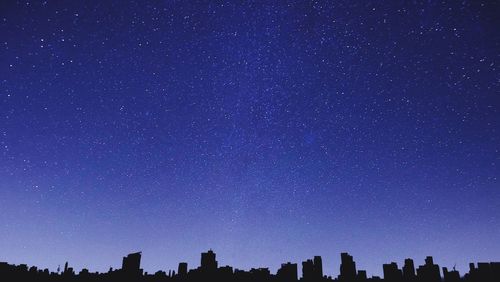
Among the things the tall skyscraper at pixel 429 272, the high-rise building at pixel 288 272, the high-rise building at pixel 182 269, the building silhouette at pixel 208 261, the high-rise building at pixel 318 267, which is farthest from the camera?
the high-rise building at pixel 182 269

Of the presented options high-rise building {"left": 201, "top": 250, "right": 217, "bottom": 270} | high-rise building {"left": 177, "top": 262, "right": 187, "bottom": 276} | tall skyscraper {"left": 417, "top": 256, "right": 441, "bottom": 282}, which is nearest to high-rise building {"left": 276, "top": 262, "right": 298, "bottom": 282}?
high-rise building {"left": 201, "top": 250, "right": 217, "bottom": 270}

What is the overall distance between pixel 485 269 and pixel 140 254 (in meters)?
18.8

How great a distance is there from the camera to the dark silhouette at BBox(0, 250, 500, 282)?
18.6 m

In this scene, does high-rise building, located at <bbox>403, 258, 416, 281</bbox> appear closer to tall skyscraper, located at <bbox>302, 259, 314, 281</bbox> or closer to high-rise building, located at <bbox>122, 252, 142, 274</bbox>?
tall skyscraper, located at <bbox>302, 259, 314, 281</bbox>

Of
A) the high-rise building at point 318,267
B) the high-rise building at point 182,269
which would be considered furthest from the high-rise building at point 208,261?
the high-rise building at point 318,267

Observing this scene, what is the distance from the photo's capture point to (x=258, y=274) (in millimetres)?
19938

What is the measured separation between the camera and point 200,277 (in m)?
19.6

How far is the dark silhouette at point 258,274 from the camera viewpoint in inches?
734

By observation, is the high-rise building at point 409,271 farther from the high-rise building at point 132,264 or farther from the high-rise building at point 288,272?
the high-rise building at point 132,264

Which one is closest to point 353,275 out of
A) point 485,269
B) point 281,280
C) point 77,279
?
point 281,280

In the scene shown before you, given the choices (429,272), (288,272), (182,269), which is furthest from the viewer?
(182,269)

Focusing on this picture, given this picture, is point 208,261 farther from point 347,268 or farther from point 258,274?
point 347,268

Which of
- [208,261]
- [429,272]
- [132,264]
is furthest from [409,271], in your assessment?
[132,264]

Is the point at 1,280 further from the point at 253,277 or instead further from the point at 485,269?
the point at 485,269
